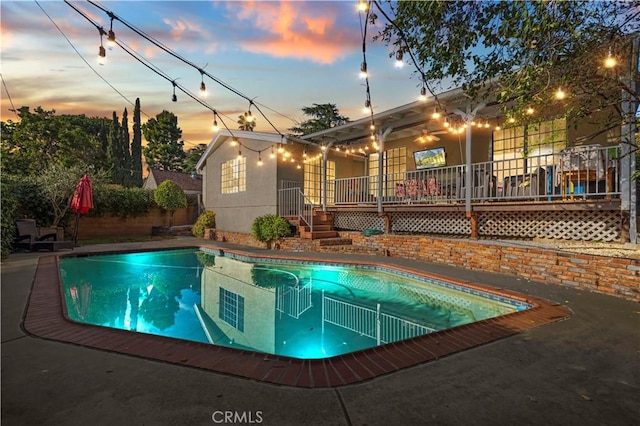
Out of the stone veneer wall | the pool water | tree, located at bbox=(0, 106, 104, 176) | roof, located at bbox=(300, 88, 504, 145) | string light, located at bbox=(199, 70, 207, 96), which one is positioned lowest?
the pool water

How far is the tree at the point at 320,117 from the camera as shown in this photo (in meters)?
27.7

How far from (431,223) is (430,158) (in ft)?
9.97

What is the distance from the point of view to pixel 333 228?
37.8 feet

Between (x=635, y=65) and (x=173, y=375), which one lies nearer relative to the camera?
(x=173, y=375)

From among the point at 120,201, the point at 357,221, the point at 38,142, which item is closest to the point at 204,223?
the point at 120,201

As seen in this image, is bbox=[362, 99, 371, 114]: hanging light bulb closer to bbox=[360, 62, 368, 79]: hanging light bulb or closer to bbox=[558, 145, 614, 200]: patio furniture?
bbox=[360, 62, 368, 79]: hanging light bulb

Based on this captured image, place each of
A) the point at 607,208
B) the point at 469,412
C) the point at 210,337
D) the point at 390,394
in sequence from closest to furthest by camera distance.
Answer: the point at 469,412 → the point at 390,394 → the point at 210,337 → the point at 607,208

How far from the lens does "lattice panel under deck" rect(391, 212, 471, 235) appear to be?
8422 mm

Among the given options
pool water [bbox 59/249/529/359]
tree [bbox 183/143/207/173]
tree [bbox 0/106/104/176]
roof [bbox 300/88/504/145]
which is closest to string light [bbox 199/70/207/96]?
roof [bbox 300/88/504/145]

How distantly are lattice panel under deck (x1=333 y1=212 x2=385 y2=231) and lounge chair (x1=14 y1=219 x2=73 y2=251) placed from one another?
362 inches

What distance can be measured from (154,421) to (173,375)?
0.54m

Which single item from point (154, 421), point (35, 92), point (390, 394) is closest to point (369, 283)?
point (390, 394)

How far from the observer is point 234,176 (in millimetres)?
14430

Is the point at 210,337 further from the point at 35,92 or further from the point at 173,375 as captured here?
the point at 35,92
